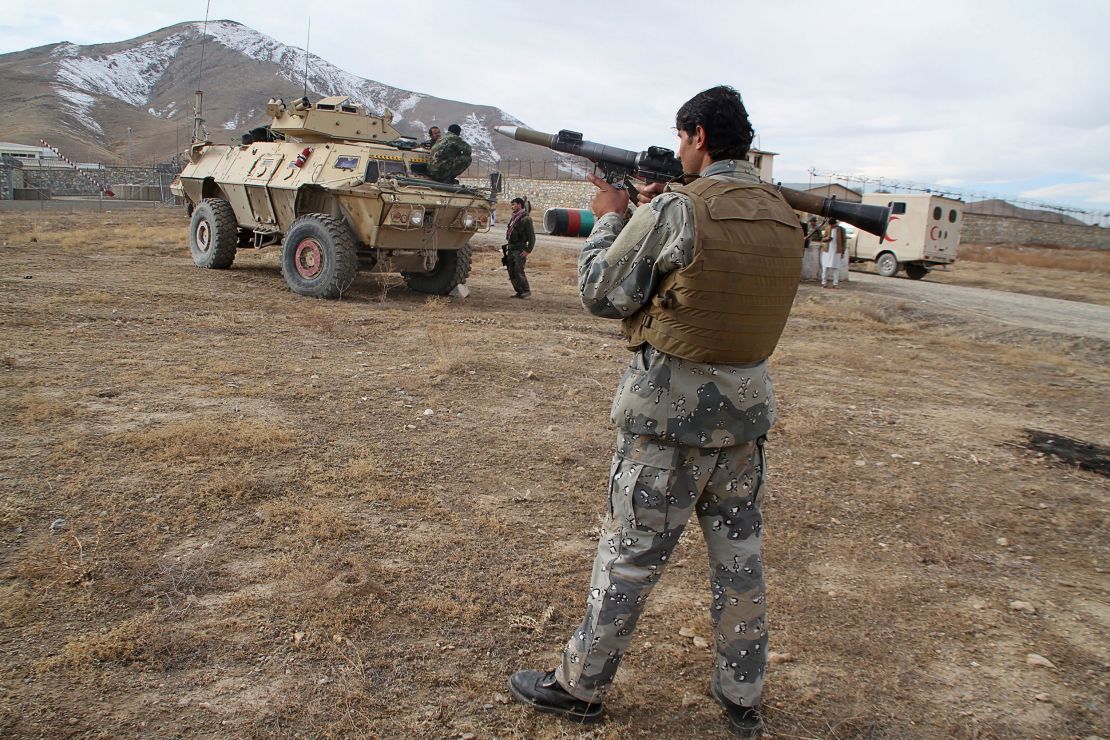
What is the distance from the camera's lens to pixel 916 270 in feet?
65.7

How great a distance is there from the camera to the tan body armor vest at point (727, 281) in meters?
2.08

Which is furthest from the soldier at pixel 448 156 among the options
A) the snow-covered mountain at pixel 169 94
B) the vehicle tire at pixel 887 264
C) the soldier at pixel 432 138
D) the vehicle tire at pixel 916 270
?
the snow-covered mountain at pixel 169 94

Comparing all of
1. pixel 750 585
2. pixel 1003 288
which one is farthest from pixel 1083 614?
pixel 1003 288

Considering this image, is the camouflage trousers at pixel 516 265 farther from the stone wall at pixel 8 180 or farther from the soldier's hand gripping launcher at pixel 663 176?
the stone wall at pixel 8 180

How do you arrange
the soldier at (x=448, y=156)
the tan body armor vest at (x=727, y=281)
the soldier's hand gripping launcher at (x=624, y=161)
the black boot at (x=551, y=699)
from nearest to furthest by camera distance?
the tan body armor vest at (x=727, y=281)
the black boot at (x=551, y=699)
the soldier's hand gripping launcher at (x=624, y=161)
the soldier at (x=448, y=156)

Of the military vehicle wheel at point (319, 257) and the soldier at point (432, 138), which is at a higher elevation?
the soldier at point (432, 138)

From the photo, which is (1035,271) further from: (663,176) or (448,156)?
(663,176)

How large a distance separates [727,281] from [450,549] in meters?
1.84

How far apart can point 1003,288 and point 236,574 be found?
19.9 metres

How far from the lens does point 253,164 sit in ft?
34.8

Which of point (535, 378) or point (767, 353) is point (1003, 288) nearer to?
point (535, 378)

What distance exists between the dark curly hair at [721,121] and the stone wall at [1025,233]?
41.2 meters

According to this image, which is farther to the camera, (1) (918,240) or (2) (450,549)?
(1) (918,240)

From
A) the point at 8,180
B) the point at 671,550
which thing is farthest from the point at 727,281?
the point at 8,180
